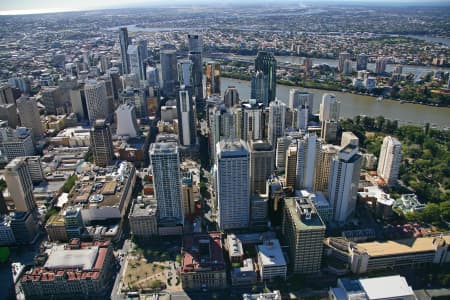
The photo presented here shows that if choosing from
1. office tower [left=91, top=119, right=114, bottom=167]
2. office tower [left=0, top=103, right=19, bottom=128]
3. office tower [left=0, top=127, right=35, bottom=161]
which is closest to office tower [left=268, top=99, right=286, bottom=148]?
office tower [left=91, top=119, right=114, bottom=167]

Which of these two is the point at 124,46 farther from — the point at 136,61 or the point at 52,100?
the point at 52,100

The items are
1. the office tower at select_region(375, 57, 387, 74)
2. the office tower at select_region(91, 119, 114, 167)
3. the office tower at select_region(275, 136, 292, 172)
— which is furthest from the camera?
the office tower at select_region(375, 57, 387, 74)

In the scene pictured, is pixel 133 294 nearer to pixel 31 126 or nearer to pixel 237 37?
pixel 31 126

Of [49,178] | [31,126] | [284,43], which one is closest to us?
[49,178]

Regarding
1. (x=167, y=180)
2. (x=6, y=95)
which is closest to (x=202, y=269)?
(x=167, y=180)

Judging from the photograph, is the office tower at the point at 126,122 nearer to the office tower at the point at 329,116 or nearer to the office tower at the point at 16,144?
the office tower at the point at 16,144

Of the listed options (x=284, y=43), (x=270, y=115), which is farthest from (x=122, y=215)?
(x=284, y=43)

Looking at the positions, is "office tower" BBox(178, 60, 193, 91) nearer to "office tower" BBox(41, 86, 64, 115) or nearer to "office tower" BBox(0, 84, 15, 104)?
"office tower" BBox(41, 86, 64, 115)
